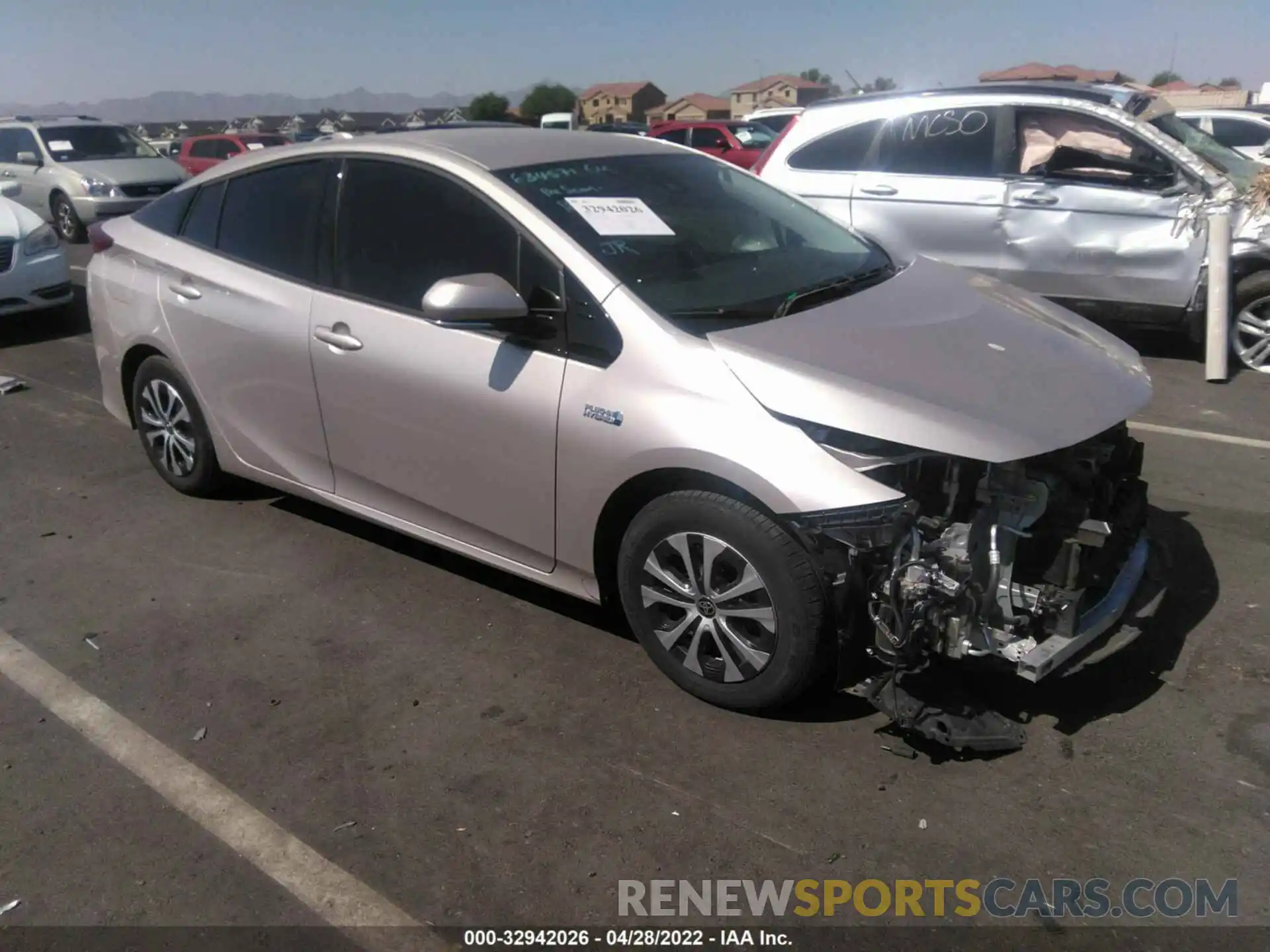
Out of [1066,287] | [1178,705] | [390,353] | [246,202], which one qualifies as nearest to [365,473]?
[390,353]

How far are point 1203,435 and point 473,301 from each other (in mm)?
4399

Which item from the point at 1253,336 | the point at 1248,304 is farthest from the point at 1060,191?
the point at 1253,336

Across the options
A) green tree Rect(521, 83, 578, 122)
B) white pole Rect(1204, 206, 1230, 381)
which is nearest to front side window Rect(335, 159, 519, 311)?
white pole Rect(1204, 206, 1230, 381)

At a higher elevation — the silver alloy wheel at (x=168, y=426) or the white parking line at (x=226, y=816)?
the silver alloy wheel at (x=168, y=426)

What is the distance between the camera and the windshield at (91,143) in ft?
49.8

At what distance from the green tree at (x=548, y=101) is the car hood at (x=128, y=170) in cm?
6349

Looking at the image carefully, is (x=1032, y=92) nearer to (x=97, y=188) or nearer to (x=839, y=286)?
(x=839, y=286)

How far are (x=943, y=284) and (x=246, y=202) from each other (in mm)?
2939

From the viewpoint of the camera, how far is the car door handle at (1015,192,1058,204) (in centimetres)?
718

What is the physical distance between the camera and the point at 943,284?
3.98m

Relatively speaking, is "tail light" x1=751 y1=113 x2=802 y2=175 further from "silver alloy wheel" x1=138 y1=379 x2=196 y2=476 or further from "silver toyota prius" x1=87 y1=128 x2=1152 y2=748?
"silver alloy wheel" x1=138 y1=379 x2=196 y2=476

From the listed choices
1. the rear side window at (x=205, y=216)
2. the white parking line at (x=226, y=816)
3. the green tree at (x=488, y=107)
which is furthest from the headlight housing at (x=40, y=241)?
the green tree at (x=488, y=107)

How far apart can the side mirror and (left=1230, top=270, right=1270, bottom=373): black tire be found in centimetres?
555

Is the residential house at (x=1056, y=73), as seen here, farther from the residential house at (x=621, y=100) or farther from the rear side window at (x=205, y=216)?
the residential house at (x=621, y=100)
